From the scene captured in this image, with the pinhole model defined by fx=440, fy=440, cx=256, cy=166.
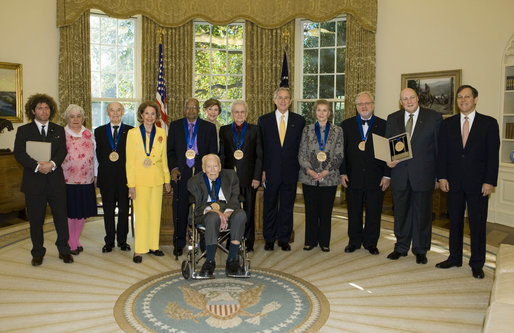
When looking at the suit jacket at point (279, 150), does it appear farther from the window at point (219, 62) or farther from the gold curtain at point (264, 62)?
the window at point (219, 62)

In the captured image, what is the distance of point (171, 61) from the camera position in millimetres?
8469

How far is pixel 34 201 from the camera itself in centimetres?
428

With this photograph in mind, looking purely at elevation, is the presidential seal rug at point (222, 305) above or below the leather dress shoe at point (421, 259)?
below

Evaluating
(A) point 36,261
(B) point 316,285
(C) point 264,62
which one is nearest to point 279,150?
(B) point 316,285

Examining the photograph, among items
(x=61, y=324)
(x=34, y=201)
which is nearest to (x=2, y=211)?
(x=34, y=201)

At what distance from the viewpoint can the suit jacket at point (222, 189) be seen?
4.18 metres

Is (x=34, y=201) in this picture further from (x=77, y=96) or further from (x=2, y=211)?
(x=77, y=96)

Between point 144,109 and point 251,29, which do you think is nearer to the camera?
point 144,109

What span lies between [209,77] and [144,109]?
4.82m

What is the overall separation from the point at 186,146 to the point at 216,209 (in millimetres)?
868

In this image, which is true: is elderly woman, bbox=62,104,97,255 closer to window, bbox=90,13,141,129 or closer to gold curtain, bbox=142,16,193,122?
gold curtain, bbox=142,16,193,122

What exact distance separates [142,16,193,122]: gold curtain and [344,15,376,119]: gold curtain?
3.05 metres

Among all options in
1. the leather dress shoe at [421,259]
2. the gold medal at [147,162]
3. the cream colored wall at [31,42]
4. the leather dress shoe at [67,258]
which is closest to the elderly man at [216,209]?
the gold medal at [147,162]

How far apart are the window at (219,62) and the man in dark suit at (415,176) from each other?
198 inches
